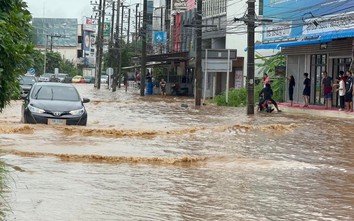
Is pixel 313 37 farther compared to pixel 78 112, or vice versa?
pixel 313 37

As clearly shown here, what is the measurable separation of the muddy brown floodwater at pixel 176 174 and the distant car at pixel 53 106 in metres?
0.57

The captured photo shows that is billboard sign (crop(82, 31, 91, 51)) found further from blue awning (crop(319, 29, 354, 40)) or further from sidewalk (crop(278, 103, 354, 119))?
blue awning (crop(319, 29, 354, 40))

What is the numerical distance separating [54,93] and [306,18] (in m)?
16.3

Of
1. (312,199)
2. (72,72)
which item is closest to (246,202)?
Answer: (312,199)

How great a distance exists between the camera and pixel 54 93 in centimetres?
2133

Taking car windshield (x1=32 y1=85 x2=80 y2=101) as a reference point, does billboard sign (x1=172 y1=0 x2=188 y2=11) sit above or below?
above

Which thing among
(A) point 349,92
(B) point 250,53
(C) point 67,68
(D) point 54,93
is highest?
(C) point 67,68

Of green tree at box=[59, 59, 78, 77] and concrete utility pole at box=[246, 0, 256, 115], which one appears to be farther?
green tree at box=[59, 59, 78, 77]

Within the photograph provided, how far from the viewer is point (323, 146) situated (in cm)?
1844

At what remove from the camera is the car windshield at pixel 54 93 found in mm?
20995

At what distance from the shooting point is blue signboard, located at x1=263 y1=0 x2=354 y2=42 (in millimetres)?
30094

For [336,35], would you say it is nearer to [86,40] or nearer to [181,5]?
[181,5]

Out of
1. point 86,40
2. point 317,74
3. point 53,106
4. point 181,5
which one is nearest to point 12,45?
point 53,106

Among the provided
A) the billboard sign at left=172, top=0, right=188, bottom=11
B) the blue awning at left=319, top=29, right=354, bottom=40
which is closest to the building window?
the blue awning at left=319, top=29, right=354, bottom=40
